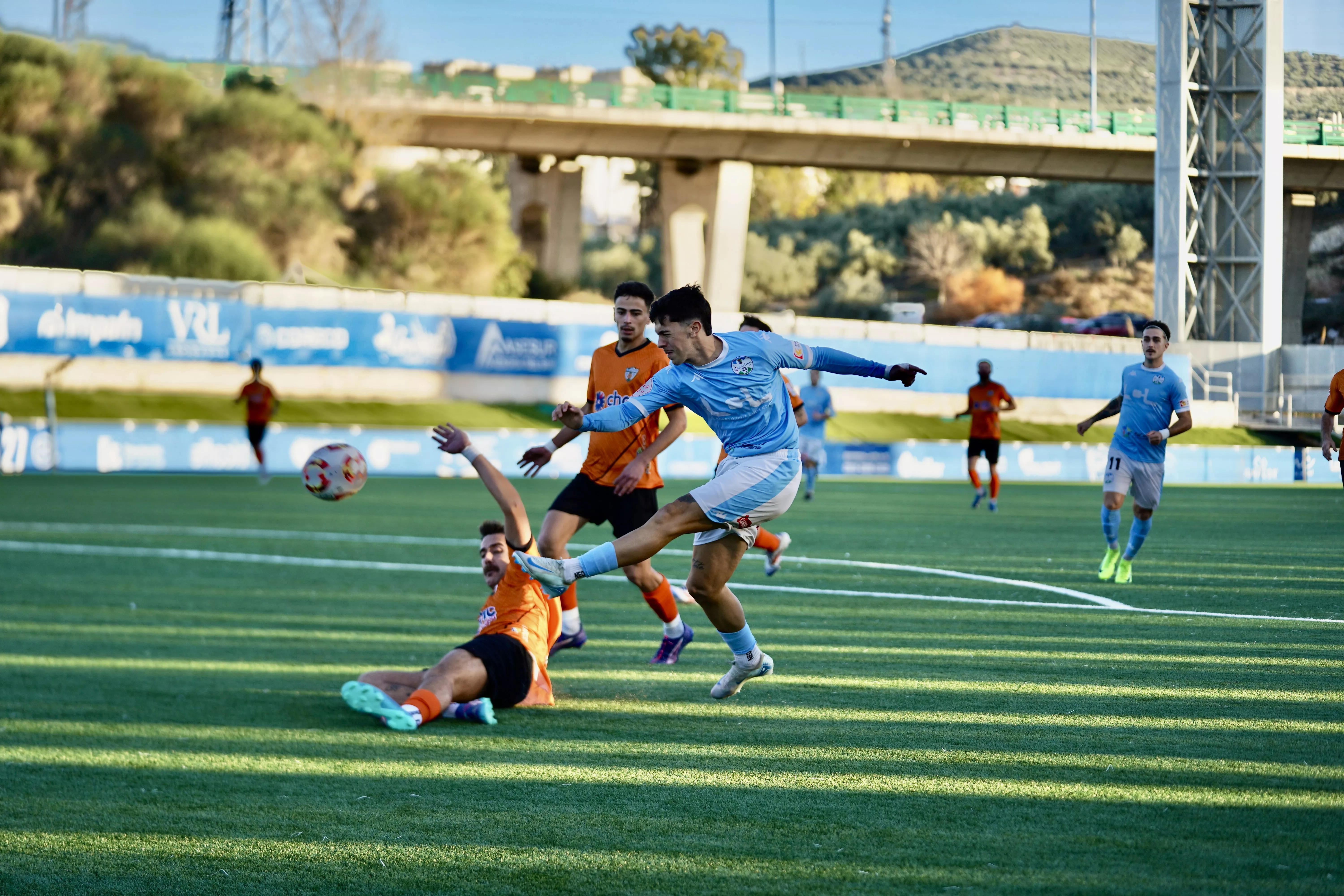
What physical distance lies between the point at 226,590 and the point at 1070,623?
733cm

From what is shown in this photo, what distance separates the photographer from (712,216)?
189 ft

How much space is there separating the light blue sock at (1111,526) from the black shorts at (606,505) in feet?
18.5

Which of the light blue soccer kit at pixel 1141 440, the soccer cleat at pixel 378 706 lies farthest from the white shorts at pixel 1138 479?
the soccer cleat at pixel 378 706

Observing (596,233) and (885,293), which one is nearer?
(885,293)

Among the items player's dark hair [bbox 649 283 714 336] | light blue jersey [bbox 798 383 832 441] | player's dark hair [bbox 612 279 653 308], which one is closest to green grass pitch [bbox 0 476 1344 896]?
player's dark hair [bbox 649 283 714 336]

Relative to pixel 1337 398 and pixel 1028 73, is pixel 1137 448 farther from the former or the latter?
pixel 1028 73

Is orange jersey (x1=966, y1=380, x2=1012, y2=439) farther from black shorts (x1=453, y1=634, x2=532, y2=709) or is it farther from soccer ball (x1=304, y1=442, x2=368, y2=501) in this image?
black shorts (x1=453, y1=634, x2=532, y2=709)

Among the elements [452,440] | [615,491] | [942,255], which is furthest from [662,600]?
[942,255]

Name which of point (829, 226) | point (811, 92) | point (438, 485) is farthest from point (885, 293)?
point (438, 485)

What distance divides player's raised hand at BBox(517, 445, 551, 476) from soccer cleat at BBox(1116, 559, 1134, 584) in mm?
6919

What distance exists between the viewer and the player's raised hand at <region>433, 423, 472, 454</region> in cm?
678

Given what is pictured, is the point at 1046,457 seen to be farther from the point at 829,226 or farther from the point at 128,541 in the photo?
the point at 829,226

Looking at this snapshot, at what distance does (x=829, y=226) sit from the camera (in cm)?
9425

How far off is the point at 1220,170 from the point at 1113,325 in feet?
60.9
